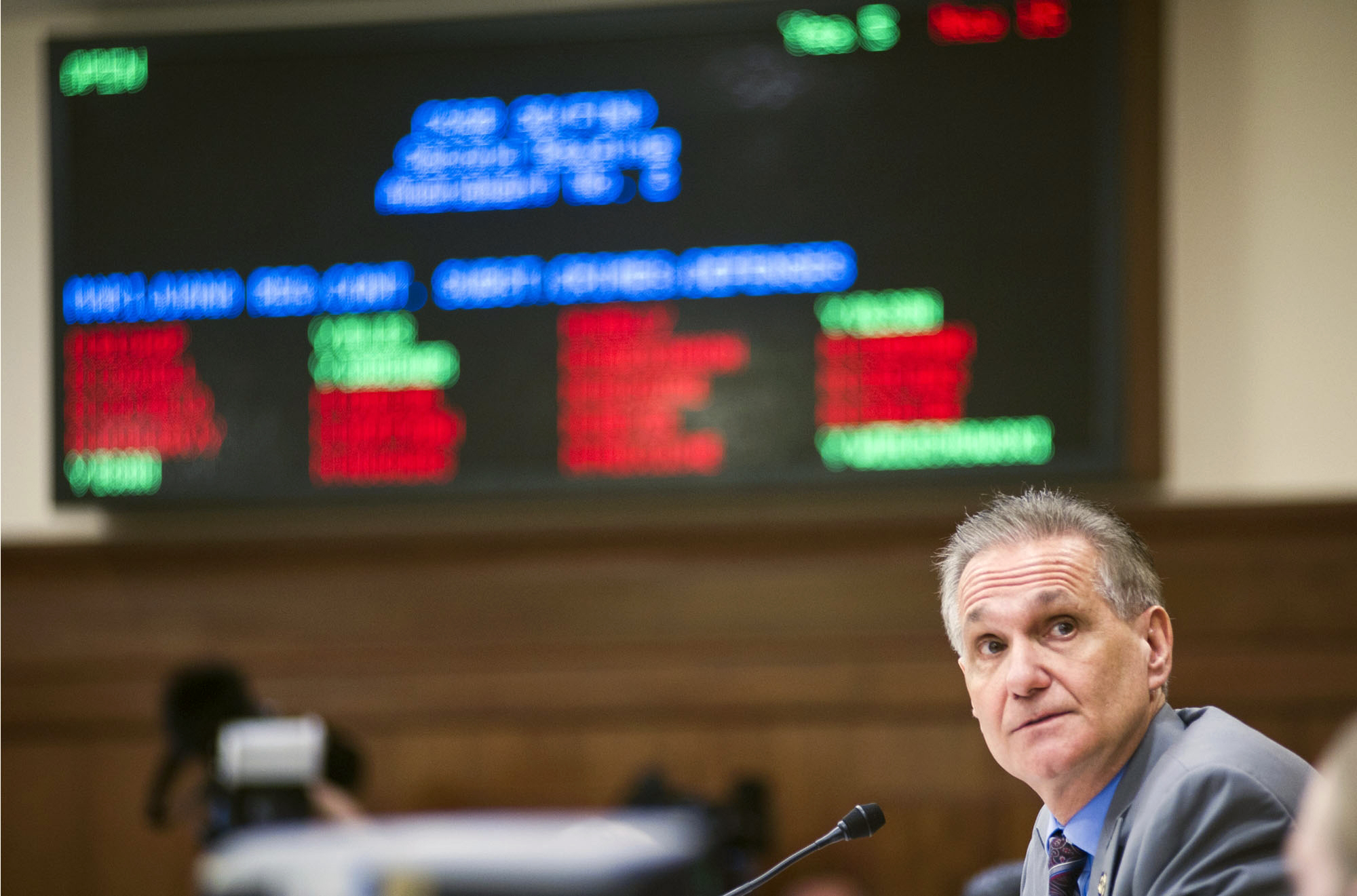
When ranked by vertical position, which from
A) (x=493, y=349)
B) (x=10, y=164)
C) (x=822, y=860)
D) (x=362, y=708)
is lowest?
(x=822, y=860)

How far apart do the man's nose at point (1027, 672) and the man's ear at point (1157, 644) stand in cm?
11

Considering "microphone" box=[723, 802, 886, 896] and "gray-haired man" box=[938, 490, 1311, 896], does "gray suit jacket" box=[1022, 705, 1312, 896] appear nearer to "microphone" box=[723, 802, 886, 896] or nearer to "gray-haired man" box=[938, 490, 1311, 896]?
"gray-haired man" box=[938, 490, 1311, 896]

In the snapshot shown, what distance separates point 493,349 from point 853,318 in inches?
33.2

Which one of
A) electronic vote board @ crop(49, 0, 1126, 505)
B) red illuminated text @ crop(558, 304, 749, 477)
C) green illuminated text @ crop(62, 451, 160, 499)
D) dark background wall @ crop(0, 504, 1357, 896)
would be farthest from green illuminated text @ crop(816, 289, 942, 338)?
green illuminated text @ crop(62, 451, 160, 499)

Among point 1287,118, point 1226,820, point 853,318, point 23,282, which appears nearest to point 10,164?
point 23,282

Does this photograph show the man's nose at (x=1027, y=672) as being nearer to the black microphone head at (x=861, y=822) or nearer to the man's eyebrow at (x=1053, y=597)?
the man's eyebrow at (x=1053, y=597)

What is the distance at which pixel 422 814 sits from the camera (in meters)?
3.44

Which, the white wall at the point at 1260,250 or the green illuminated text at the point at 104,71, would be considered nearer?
the white wall at the point at 1260,250

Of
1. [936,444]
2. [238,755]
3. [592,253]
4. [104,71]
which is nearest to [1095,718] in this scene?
[238,755]

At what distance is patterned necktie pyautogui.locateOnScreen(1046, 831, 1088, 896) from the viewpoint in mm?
1248

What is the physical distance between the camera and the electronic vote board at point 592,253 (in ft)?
10.6

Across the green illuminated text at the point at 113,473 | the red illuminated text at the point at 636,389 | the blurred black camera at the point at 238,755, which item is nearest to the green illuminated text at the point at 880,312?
the red illuminated text at the point at 636,389

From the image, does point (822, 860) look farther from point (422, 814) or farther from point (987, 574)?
point (987, 574)

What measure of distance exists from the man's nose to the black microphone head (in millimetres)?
164
